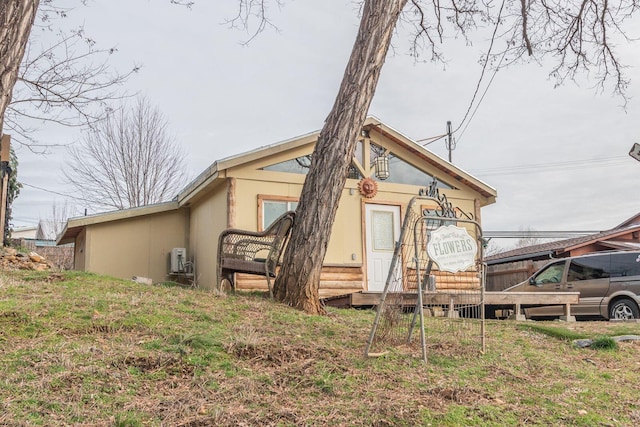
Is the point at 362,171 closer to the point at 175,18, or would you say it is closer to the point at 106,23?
the point at 175,18

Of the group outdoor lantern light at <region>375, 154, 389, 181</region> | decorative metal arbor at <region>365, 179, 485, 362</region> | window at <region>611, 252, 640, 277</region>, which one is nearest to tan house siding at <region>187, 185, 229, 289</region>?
outdoor lantern light at <region>375, 154, 389, 181</region>

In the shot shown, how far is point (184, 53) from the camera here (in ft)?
38.3

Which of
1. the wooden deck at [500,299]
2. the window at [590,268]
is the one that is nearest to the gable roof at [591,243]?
the window at [590,268]

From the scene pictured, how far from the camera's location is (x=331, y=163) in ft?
22.6

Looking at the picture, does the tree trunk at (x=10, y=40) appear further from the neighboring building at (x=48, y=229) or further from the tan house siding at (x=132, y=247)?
the neighboring building at (x=48, y=229)

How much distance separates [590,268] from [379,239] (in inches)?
173

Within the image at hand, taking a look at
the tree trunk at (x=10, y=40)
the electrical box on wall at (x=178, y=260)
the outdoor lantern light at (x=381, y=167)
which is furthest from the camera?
the electrical box on wall at (x=178, y=260)

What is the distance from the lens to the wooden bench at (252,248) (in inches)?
306

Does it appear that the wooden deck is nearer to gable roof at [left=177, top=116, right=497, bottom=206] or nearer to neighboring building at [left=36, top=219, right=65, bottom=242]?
gable roof at [left=177, top=116, right=497, bottom=206]

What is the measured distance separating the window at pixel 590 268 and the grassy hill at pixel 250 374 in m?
5.23

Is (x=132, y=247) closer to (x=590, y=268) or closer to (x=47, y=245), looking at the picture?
(x=590, y=268)

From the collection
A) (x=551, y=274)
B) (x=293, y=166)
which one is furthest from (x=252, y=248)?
(x=551, y=274)

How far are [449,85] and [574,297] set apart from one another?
19.0 feet

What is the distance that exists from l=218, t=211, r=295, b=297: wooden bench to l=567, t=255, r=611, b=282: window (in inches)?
260
